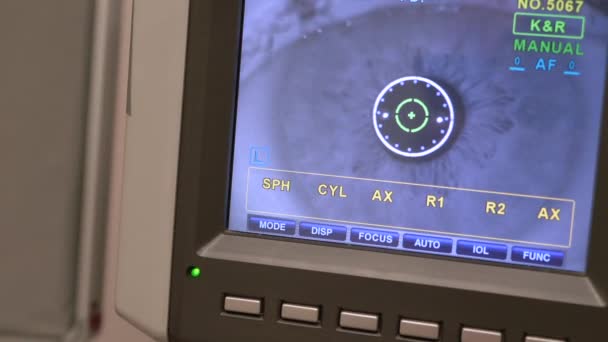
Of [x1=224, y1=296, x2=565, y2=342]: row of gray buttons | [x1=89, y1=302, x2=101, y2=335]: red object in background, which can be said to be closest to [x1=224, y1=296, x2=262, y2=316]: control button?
[x1=224, y1=296, x2=565, y2=342]: row of gray buttons

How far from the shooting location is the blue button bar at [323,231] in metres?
0.50

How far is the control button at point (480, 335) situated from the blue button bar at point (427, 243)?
6 cm

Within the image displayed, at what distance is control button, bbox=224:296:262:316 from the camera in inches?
19.8

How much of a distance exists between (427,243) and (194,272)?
0.57ft

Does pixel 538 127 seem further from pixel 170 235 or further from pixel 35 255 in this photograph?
pixel 35 255

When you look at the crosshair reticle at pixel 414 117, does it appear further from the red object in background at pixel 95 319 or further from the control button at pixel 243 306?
the red object in background at pixel 95 319

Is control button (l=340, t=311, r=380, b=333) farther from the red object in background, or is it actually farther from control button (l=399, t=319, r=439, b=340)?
the red object in background

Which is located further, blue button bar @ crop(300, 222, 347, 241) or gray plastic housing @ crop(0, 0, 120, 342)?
gray plastic housing @ crop(0, 0, 120, 342)

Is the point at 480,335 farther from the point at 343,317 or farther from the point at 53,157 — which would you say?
the point at 53,157

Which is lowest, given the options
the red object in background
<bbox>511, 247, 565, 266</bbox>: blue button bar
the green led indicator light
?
the red object in background

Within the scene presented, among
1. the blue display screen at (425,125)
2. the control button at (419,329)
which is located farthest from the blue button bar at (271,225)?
the control button at (419,329)

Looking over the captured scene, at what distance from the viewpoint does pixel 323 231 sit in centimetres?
51

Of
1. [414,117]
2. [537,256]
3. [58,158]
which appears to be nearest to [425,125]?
[414,117]

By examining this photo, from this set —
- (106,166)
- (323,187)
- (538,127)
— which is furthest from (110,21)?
(538,127)
